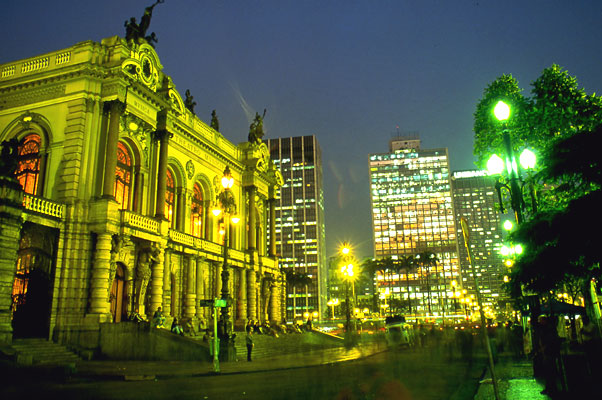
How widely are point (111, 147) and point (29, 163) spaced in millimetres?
5817

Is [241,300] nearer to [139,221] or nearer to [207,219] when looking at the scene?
[207,219]

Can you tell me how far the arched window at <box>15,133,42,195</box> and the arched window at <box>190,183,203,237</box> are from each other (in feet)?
43.7

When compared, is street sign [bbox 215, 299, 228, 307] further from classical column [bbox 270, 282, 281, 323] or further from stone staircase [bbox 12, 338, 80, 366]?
classical column [bbox 270, 282, 281, 323]

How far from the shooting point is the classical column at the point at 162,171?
105 ft

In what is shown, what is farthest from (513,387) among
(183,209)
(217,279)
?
(217,279)

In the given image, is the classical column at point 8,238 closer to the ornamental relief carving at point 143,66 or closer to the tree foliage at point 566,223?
the ornamental relief carving at point 143,66

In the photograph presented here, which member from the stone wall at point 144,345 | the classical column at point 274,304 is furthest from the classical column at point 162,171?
the classical column at point 274,304

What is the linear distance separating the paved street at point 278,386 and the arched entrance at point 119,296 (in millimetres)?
12803

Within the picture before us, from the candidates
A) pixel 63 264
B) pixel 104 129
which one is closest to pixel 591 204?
pixel 63 264

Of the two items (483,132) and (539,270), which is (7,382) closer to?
(539,270)

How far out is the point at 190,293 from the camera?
35.6 metres

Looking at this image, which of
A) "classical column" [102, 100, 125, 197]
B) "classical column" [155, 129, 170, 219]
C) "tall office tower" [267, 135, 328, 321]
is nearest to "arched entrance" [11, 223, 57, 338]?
"classical column" [102, 100, 125, 197]

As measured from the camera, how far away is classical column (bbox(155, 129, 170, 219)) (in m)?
31.9

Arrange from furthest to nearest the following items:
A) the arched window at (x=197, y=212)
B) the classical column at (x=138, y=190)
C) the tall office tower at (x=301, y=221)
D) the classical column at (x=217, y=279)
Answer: the tall office tower at (x=301, y=221) → the arched window at (x=197, y=212) → the classical column at (x=217, y=279) → the classical column at (x=138, y=190)
